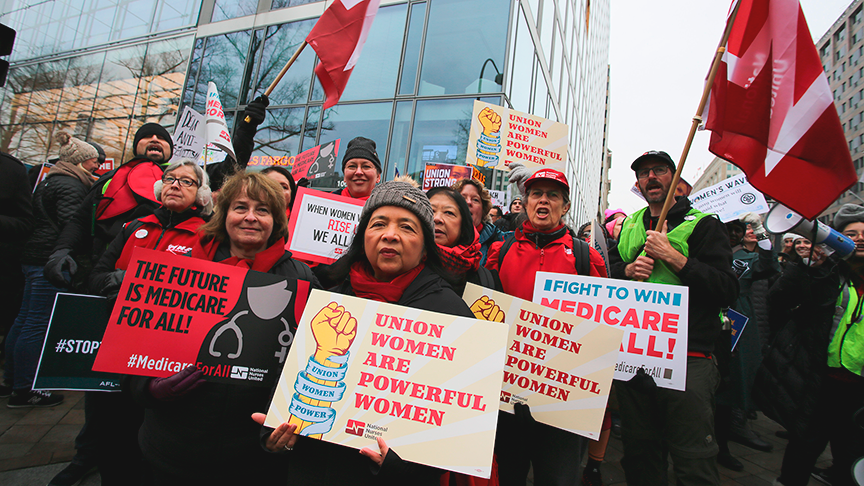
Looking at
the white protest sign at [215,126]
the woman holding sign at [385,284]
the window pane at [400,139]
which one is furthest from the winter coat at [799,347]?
the window pane at [400,139]

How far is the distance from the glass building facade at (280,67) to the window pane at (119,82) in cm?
5

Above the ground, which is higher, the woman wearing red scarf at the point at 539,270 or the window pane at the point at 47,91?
the window pane at the point at 47,91

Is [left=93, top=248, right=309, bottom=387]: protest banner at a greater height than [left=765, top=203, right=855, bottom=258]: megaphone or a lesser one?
lesser

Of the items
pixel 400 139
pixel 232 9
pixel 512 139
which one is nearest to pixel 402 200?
pixel 512 139

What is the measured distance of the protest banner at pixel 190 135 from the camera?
16.7ft

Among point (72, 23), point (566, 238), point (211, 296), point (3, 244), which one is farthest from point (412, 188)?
point (72, 23)

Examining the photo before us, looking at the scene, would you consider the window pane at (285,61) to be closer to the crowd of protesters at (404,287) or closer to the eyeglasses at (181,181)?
the crowd of protesters at (404,287)

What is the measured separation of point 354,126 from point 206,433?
10.5 meters

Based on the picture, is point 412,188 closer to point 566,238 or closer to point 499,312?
point 499,312

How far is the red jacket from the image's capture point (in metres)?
2.37

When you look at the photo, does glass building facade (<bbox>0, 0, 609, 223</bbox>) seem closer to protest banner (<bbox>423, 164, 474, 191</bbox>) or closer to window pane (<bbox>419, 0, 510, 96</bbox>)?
window pane (<bbox>419, 0, 510, 96</bbox>)

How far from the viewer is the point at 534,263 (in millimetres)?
2418

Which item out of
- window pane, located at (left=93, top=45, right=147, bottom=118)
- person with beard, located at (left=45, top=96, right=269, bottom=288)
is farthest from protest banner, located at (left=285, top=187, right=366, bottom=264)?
window pane, located at (left=93, top=45, right=147, bottom=118)

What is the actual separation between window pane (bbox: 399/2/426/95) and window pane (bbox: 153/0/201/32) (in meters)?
9.10
